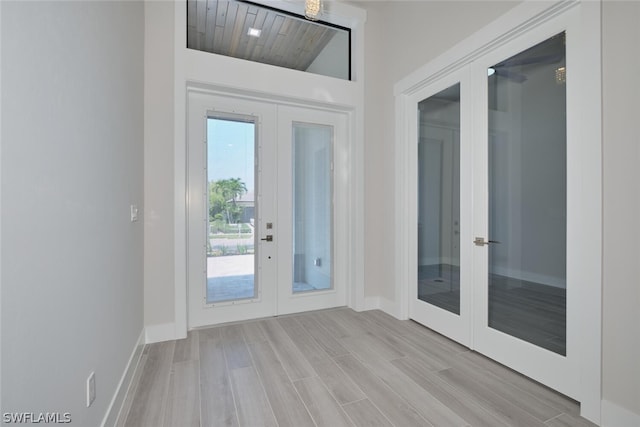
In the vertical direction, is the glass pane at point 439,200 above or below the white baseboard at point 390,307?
above

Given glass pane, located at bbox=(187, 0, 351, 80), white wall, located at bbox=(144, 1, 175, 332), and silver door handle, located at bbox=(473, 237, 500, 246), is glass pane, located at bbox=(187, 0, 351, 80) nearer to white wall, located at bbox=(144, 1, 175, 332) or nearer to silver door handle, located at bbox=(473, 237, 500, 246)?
white wall, located at bbox=(144, 1, 175, 332)

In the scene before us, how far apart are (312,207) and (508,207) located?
2.03 m

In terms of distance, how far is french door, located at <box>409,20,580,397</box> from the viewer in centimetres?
195

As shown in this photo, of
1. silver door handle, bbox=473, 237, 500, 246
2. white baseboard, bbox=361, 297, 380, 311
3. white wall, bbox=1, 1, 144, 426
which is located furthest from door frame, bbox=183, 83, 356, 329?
white wall, bbox=1, 1, 144, 426

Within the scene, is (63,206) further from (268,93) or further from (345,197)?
(345,197)

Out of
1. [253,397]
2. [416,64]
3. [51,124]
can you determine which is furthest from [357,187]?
[51,124]

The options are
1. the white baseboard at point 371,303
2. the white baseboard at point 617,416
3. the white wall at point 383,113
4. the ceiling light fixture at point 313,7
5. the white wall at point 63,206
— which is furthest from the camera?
the white baseboard at point 371,303

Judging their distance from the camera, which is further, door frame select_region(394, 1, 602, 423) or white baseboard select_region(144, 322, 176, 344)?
white baseboard select_region(144, 322, 176, 344)

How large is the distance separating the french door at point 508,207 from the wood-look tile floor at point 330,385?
0.85ft

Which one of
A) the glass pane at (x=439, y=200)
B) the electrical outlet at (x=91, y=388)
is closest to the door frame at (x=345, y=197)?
the glass pane at (x=439, y=200)

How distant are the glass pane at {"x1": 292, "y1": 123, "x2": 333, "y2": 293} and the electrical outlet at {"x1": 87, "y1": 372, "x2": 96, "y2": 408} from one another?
2.23m

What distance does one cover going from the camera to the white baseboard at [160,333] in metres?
2.70

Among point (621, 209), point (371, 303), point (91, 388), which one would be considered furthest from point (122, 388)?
point (621, 209)

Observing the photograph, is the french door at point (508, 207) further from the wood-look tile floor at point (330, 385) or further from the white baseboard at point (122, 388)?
the white baseboard at point (122, 388)
